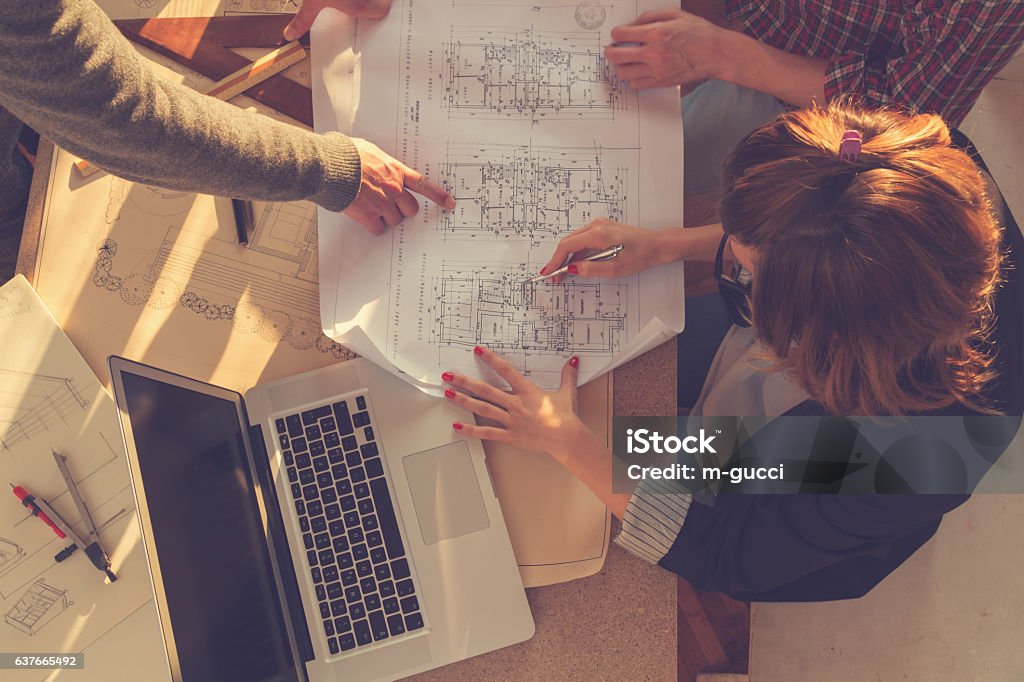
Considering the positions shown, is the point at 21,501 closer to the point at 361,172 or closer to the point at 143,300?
the point at 143,300

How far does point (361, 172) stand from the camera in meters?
0.89

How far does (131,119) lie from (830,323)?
2.28ft

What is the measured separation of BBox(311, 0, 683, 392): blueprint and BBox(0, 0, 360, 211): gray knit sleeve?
14cm

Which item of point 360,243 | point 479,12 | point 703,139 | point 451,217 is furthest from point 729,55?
point 360,243

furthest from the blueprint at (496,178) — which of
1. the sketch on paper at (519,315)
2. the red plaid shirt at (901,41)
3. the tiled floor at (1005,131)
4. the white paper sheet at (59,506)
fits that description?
the tiled floor at (1005,131)

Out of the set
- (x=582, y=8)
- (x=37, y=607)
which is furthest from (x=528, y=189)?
(x=37, y=607)

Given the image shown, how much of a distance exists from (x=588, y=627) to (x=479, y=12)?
82 cm

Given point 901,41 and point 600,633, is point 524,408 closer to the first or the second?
point 600,633

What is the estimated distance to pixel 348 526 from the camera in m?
0.88

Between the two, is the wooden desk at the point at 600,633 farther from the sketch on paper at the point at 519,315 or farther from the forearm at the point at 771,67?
the forearm at the point at 771,67

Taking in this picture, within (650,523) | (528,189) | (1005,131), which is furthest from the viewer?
(1005,131)

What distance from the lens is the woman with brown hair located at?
674 millimetres

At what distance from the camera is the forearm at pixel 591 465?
0.88 metres

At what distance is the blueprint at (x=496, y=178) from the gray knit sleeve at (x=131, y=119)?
14cm
